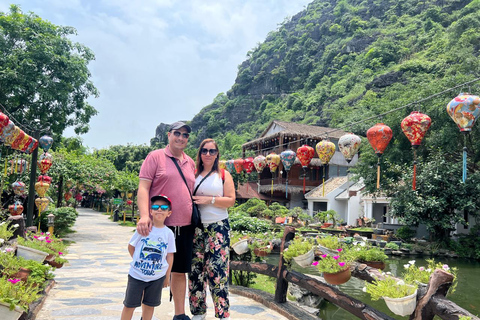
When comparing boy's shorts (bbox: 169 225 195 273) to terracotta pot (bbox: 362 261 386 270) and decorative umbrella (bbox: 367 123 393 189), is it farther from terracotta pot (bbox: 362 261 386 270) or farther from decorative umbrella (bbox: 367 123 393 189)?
decorative umbrella (bbox: 367 123 393 189)

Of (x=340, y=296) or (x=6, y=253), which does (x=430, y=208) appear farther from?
(x=6, y=253)

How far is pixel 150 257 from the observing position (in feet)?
8.52

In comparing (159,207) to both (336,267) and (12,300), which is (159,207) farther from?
(336,267)

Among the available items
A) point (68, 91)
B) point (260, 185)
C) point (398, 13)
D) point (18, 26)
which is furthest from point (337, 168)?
point (398, 13)

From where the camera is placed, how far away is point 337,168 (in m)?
28.8

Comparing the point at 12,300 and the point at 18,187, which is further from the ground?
the point at 18,187

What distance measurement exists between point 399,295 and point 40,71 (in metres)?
14.6

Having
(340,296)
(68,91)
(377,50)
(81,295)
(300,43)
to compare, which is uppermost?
(300,43)

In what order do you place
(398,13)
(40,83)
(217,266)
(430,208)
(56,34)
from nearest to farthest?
(217,266) < (40,83) < (56,34) < (430,208) < (398,13)

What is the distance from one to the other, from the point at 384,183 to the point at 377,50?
3694cm

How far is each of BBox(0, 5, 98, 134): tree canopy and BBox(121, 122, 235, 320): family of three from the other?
12.3 metres

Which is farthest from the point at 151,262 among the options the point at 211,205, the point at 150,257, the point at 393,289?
the point at 393,289

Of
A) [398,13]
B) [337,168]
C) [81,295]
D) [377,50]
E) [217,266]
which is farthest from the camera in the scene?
[398,13]

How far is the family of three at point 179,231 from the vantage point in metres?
2.62
